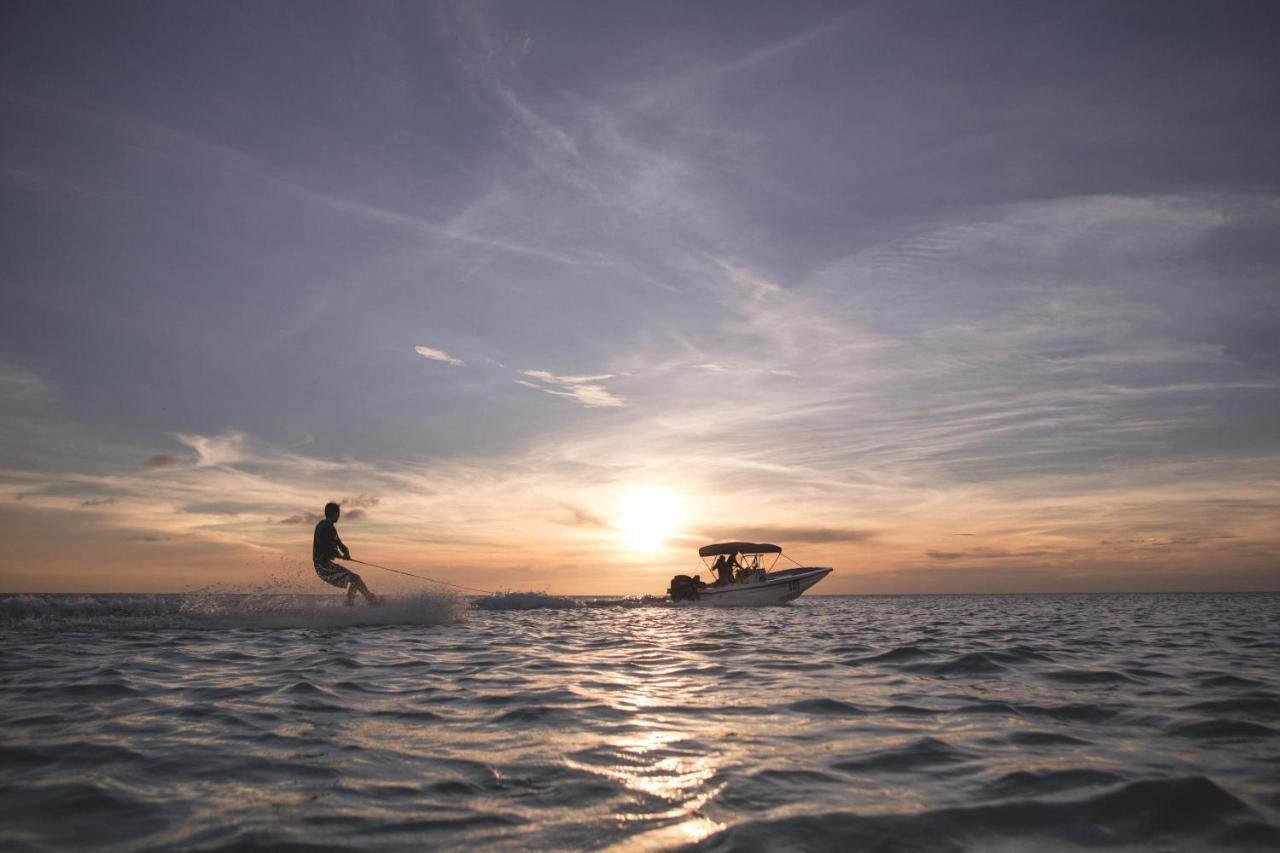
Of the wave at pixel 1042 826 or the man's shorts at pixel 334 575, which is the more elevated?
the man's shorts at pixel 334 575

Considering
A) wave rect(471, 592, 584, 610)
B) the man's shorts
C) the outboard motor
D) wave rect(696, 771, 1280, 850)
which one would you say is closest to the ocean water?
wave rect(696, 771, 1280, 850)

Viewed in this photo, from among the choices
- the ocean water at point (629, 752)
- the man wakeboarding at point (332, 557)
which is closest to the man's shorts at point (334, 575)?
the man wakeboarding at point (332, 557)

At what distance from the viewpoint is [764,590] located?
130ft

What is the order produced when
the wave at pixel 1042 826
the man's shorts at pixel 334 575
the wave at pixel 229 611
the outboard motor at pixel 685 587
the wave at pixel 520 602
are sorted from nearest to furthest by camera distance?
1. the wave at pixel 1042 826
2. the wave at pixel 229 611
3. the man's shorts at pixel 334 575
4. the wave at pixel 520 602
5. the outboard motor at pixel 685 587

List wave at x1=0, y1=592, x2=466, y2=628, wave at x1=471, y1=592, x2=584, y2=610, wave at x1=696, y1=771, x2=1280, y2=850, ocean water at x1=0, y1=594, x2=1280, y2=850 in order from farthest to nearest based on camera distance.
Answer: wave at x1=471, y1=592, x2=584, y2=610 → wave at x1=0, y1=592, x2=466, y2=628 → ocean water at x1=0, y1=594, x2=1280, y2=850 → wave at x1=696, y1=771, x2=1280, y2=850

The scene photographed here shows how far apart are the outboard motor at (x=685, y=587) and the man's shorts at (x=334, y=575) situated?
2484cm

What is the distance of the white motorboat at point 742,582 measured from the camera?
129 ft

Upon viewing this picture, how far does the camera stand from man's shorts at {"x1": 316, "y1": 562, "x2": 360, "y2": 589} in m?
18.8

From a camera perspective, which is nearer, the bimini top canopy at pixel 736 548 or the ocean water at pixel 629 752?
→ the ocean water at pixel 629 752

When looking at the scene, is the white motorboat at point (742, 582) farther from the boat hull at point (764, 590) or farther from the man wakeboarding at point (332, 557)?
the man wakeboarding at point (332, 557)

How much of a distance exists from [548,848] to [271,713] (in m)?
4.39

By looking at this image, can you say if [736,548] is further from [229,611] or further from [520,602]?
[229,611]

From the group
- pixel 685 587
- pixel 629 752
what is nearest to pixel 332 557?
pixel 629 752

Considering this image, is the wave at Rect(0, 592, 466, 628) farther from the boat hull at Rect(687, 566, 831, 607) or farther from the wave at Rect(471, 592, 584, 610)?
the boat hull at Rect(687, 566, 831, 607)
